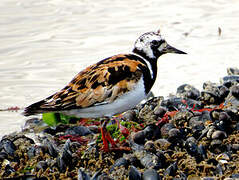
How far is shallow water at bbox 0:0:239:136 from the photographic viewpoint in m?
8.30

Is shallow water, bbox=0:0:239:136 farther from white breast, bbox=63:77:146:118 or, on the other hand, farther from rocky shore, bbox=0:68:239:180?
white breast, bbox=63:77:146:118

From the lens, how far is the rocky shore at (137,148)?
492 cm

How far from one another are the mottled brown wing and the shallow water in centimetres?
167

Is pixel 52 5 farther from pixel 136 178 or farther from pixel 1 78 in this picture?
pixel 136 178

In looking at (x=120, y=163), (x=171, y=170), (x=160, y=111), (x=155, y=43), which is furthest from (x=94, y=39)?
(x=171, y=170)

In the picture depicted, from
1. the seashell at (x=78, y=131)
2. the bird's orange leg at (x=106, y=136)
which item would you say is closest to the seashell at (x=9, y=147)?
the seashell at (x=78, y=131)

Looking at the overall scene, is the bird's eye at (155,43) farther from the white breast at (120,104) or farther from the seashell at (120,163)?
the seashell at (120,163)

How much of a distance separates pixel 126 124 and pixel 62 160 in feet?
4.10

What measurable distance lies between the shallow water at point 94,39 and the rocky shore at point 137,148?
1.16 meters

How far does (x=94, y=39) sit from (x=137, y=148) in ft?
17.1

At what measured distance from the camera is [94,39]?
33.4 feet

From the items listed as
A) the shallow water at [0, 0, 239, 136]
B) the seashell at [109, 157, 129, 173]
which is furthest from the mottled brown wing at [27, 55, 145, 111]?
the shallow water at [0, 0, 239, 136]

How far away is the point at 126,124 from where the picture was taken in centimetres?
603

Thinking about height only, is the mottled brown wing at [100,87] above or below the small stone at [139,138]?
above
